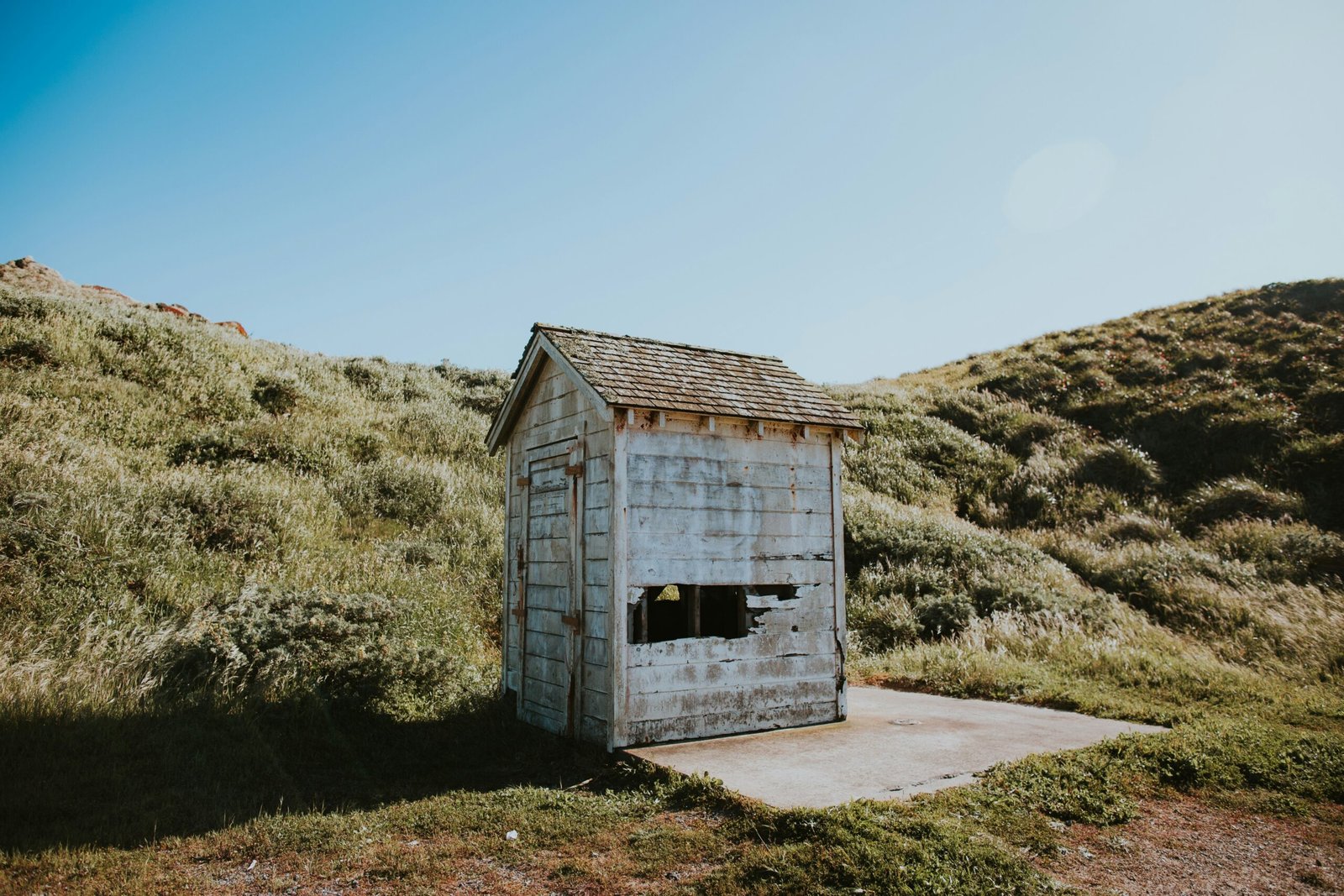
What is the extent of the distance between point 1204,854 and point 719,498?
500cm

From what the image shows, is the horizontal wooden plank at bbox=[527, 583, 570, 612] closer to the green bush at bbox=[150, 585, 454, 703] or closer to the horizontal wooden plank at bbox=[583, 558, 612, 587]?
the horizontal wooden plank at bbox=[583, 558, 612, 587]

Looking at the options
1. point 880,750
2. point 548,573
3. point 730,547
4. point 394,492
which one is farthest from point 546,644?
point 394,492

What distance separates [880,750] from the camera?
735 centimetres

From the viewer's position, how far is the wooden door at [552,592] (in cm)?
842

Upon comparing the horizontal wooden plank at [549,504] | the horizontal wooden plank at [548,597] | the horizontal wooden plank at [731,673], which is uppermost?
the horizontal wooden plank at [549,504]

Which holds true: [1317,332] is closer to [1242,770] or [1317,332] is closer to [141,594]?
[1242,770]

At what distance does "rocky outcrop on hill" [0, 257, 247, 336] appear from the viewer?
38.1 m

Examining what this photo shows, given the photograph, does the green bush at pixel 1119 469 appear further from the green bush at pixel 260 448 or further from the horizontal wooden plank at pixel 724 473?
the green bush at pixel 260 448

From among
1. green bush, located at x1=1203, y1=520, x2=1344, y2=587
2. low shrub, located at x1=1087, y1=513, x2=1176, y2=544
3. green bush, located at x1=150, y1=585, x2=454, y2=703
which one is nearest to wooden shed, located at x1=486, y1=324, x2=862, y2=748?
green bush, located at x1=150, y1=585, x2=454, y2=703

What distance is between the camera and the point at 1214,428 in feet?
79.5

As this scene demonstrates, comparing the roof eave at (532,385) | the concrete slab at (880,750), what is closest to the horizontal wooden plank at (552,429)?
the roof eave at (532,385)

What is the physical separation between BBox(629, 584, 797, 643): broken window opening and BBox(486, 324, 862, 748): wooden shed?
5cm

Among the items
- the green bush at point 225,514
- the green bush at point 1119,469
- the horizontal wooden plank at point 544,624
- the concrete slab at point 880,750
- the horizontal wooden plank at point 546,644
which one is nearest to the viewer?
the concrete slab at point 880,750

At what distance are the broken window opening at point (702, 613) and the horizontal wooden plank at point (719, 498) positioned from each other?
2.88ft
